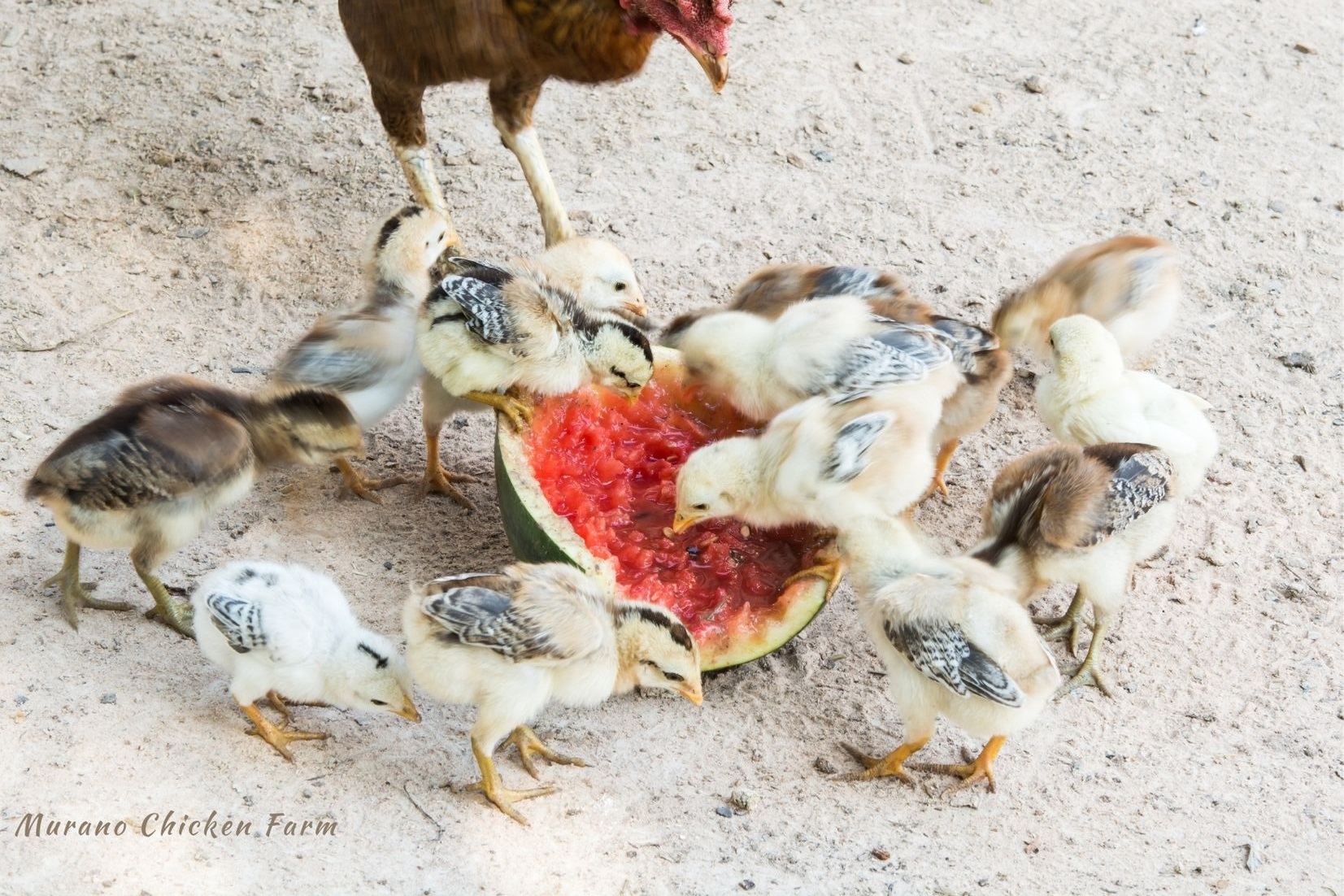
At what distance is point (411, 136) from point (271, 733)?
2569mm

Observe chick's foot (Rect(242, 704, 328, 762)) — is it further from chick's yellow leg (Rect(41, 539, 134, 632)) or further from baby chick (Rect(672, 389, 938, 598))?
baby chick (Rect(672, 389, 938, 598))

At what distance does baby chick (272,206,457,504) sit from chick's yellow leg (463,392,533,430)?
1.00 ft

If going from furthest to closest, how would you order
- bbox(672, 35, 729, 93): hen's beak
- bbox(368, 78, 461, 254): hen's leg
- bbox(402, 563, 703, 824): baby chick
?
bbox(368, 78, 461, 254): hen's leg, bbox(672, 35, 729, 93): hen's beak, bbox(402, 563, 703, 824): baby chick

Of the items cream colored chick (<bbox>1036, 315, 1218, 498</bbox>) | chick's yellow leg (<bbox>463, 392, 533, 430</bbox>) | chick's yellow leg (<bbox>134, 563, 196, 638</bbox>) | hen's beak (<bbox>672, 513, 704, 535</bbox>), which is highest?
chick's yellow leg (<bbox>463, 392, 533, 430</bbox>)

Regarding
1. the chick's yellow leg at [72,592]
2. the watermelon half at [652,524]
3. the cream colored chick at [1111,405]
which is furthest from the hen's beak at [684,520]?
the chick's yellow leg at [72,592]

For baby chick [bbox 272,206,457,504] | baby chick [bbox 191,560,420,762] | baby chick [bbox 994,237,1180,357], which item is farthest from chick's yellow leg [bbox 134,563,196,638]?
baby chick [bbox 994,237,1180,357]

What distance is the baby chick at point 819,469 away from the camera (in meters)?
3.88

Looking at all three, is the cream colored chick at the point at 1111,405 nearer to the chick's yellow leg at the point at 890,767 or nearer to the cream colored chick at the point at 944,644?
the cream colored chick at the point at 944,644

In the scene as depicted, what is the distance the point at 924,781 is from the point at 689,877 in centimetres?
82

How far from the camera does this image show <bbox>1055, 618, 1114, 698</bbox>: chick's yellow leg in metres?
4.22

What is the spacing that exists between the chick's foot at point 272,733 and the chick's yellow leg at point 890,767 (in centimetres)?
149

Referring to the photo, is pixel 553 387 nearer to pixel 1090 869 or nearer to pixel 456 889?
pixel 456 889

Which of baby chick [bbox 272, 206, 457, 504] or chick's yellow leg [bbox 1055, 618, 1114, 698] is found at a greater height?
baby chick [bbox 272, 206, 457, 504]

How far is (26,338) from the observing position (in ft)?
16.6
